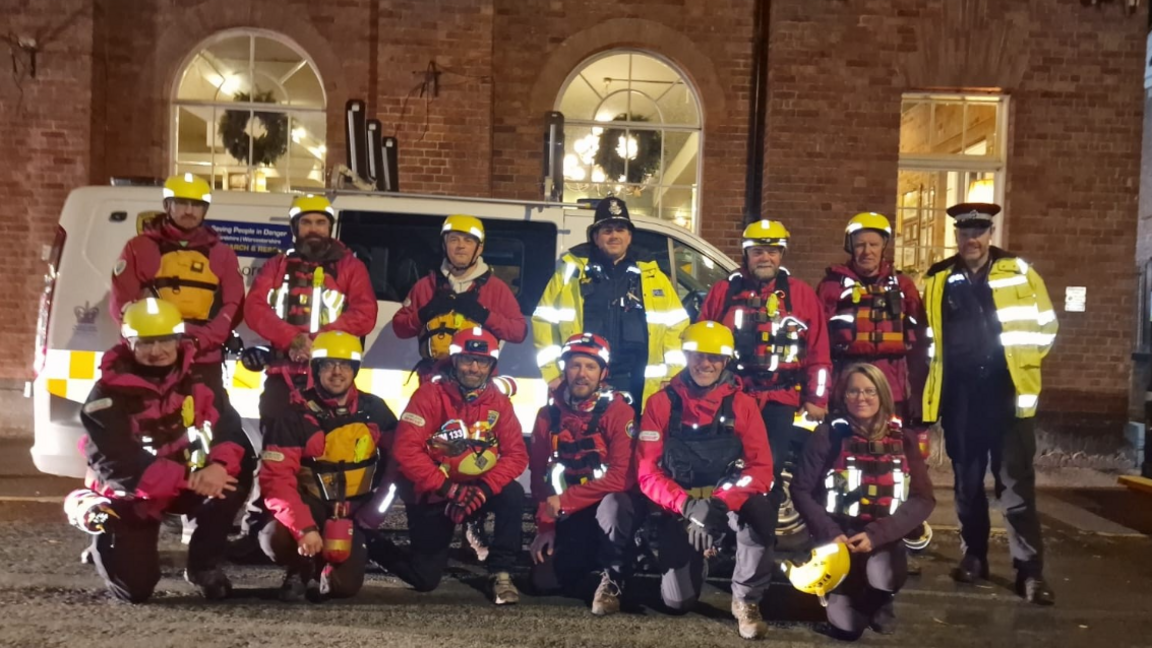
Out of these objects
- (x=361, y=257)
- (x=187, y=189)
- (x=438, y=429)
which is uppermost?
(x=187, y=189)

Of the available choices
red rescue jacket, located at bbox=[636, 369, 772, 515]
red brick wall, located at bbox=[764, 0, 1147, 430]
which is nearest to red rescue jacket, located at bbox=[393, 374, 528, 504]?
red rescue jacket, located at bbox=[636, 369, 772, 515]

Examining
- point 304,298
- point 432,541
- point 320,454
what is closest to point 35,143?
point 304,298

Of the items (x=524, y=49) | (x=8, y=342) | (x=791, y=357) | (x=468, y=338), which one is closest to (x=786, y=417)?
(x=791, y=357)

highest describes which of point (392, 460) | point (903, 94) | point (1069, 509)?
point (903, 94)

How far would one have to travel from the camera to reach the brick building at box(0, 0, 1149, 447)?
912 centimetres

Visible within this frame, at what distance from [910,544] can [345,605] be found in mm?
3356

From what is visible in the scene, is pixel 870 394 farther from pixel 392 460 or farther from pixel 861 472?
pixel 392 460

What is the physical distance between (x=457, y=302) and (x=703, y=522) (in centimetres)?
187

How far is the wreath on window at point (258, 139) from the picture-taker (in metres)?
9.70

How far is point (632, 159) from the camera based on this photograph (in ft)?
32.4

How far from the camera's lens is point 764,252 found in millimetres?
4918

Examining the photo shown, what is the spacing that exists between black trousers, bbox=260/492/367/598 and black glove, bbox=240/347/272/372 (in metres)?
0.86

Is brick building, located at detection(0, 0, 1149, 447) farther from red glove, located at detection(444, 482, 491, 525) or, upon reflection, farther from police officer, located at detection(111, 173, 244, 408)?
red glove, located at detection(444, 482, 491, 525)

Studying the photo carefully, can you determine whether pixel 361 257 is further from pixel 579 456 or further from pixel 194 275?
pixel 579 456
